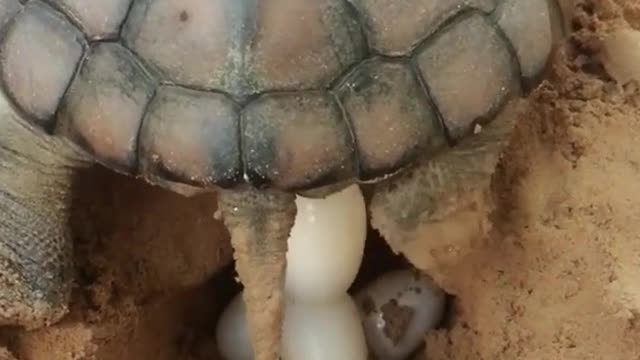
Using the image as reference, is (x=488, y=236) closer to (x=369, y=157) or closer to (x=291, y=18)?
(x=369, y=157)

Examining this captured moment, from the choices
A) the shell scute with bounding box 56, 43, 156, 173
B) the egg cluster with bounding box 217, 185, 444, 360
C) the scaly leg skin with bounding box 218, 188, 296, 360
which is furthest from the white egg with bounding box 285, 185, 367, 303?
the shell scute with bounding box 56, 43, 156, 173

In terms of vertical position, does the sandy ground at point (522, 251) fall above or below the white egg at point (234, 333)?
above

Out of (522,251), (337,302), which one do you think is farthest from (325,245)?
(522,251)

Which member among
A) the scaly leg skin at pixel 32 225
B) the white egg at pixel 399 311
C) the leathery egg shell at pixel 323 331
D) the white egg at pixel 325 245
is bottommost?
the white egg at pixel 399 311

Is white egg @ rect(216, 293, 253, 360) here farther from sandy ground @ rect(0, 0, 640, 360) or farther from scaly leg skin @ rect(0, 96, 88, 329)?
scaly leg skin @ rect(0, 96, 88, 329)

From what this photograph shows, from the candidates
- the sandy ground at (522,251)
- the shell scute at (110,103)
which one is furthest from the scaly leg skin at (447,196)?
the shell scute at (110,103)

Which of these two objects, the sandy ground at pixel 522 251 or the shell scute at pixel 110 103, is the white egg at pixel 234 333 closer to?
the sandy ground at pixel 522 251

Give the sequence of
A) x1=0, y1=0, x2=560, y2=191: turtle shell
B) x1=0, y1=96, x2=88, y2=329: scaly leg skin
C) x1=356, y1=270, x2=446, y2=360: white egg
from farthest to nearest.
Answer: x1=356, y1=270, x2=446, y2=360: white egg, x1=0, y1=96, x2=88, y2=329: scaly leg skin, x1=0, y1=0, x2=560, y2=191: turtle shell
